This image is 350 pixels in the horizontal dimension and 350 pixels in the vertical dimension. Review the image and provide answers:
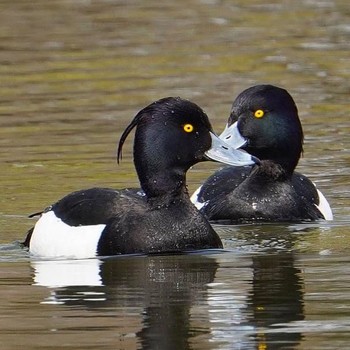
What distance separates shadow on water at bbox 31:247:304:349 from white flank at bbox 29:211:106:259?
0.15 m

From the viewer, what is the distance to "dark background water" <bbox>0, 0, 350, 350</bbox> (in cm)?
954

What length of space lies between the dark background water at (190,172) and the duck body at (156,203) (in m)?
0.16

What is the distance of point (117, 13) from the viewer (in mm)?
29281

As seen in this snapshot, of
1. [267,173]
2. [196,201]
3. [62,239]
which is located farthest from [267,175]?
[62,239]

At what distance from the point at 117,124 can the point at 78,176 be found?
3.04 m

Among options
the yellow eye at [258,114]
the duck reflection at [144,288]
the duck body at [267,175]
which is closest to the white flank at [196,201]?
the duck body at [267,175]

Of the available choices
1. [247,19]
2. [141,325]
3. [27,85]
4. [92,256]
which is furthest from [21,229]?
[247,19]

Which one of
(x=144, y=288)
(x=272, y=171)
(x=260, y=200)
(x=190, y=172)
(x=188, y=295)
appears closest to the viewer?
(x=188, y=295)

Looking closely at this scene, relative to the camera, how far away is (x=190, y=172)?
16.4 m

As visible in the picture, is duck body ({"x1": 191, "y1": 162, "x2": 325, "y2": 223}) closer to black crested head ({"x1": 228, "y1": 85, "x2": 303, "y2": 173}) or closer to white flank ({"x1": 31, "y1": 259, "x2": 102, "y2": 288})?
black crested head ({"x1": 228, "y1": 85, "x2": 303, "y2": 173})

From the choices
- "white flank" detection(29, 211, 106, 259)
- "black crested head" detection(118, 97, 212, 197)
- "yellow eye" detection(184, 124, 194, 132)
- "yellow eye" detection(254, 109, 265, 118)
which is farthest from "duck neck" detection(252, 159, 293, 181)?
"white flank" detection(29, 211, 106, 259)

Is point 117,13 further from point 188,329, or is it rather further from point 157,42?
point 188,329

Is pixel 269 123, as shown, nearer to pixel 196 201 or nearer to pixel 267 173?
pixel 267 173

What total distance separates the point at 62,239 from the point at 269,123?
9.28ft
